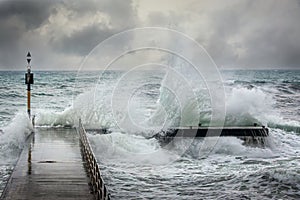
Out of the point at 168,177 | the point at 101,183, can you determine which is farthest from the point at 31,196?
the point at 168,177

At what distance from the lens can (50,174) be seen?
9.57 meters

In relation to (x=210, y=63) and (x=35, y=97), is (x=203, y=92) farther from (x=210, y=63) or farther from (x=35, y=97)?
(x=35, y=97)

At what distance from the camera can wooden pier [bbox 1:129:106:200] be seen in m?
8.02

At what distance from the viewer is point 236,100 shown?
21938 millimetres

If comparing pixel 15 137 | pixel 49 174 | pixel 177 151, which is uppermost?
pixel 15 137

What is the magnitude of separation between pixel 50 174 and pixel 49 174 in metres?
0.02

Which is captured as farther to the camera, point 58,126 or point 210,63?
point 210,63

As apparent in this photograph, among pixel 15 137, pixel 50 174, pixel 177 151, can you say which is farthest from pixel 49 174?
pixel 177 151

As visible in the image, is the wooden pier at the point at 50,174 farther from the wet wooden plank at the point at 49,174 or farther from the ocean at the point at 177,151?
the ocean at the point at 177,151

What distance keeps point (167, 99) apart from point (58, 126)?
6103 millimetres

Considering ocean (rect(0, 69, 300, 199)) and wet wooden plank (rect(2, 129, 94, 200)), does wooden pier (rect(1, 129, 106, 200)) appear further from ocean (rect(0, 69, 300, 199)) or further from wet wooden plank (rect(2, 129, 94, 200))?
ocean (rect(0, 69, 300, 199))

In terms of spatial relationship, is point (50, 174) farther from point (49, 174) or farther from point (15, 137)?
point (15, 137)

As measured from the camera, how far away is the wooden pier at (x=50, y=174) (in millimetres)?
8023

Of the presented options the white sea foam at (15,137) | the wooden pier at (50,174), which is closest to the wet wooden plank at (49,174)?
the wooden pier at (50,174)
